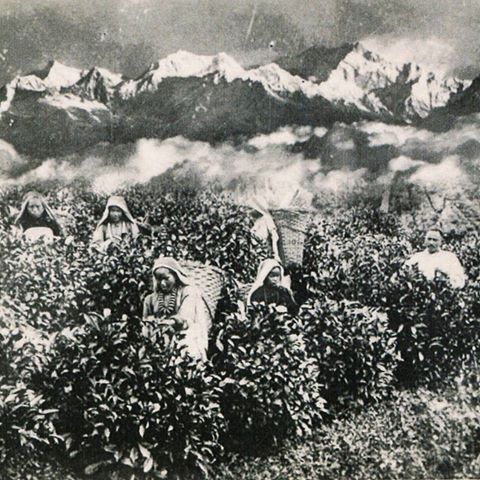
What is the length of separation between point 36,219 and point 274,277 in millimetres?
1274

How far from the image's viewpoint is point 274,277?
4148 mm

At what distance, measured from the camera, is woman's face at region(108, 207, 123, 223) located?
399 cm

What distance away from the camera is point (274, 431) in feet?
13.0

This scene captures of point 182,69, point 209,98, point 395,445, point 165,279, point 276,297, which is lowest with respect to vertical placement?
point 395,445

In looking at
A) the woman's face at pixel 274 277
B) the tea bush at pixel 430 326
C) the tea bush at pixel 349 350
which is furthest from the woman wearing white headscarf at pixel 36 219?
the tea bush at pixel 430 326

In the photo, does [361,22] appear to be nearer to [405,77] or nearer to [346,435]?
[405,77]

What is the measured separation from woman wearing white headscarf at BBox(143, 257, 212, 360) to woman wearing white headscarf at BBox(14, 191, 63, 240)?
22.5 inches

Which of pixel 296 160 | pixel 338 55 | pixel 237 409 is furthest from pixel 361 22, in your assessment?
pixel 237 409

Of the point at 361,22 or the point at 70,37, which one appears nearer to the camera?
the point at 70,37

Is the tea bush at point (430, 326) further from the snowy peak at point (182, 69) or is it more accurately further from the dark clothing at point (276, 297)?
the snowy peak at point (182, 69)

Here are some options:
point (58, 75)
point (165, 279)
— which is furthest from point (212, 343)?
point (58, 75)

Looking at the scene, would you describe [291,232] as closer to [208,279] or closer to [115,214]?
[208,279]

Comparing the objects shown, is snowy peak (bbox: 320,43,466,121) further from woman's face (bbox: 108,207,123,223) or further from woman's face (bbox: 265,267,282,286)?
woman's face (bbox: 108,207,123,223)

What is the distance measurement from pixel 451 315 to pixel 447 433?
2.12 ft
